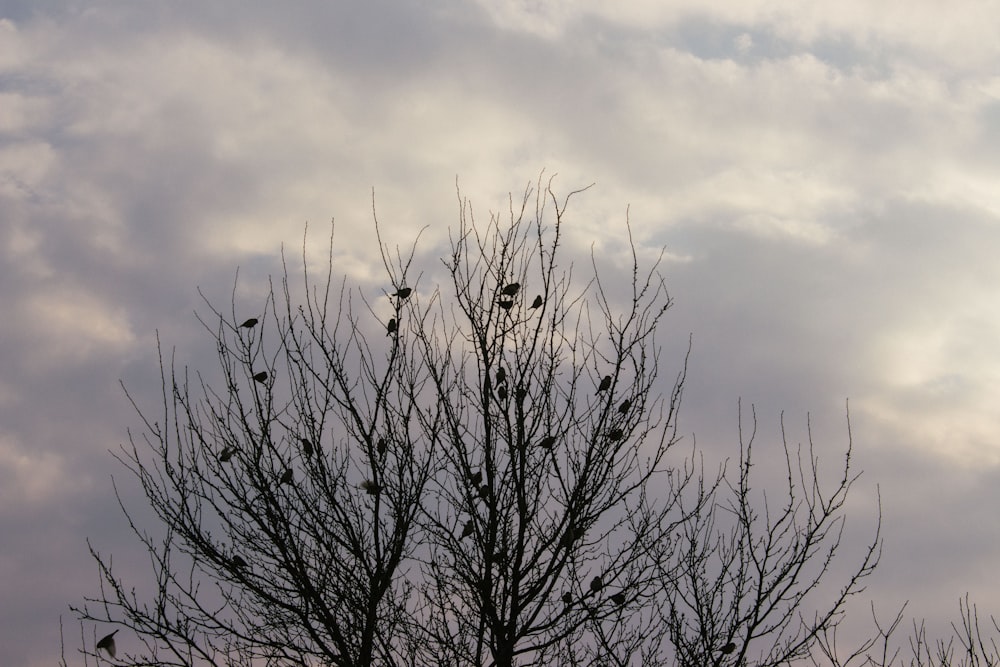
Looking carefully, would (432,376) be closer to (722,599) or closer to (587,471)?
(587,471)

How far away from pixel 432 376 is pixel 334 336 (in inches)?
31.4

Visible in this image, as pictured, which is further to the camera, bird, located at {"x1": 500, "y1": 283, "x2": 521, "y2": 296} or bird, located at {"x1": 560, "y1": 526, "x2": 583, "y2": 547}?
bird, located at {"x1": 500, "y1": 283, "x2": 521, "y2": 296}

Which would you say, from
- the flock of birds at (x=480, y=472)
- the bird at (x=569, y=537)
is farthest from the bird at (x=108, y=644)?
the bird at (x=569, y=537)

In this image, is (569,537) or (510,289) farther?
(510,289)

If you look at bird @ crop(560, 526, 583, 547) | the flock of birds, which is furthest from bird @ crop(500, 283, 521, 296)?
bird @ crop(560, 526, 583, 547)

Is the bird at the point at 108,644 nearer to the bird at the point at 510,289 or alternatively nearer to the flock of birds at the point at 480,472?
the flock of birds at the point at 480,472

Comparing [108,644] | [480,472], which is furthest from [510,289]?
[108,644]

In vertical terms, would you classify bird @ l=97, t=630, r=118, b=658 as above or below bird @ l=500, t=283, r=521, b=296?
below

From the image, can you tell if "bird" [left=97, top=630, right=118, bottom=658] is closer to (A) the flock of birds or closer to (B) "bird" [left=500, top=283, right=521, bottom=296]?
(A) the flock of birds

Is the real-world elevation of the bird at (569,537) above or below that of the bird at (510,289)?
below

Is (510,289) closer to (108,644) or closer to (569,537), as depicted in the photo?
(569,537)

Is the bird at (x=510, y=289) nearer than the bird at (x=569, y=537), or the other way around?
the bird at (x=569, y=537)

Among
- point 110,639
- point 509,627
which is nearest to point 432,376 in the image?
point 509,627

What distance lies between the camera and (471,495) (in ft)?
21.5
